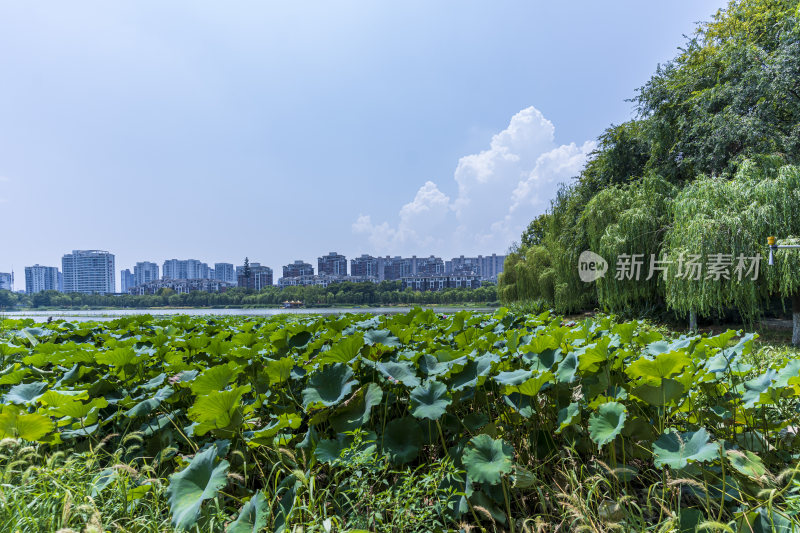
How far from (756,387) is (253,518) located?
190 cm

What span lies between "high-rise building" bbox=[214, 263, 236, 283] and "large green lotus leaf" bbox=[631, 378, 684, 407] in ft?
417

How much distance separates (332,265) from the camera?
108250mm

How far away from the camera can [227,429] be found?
1.29 metres

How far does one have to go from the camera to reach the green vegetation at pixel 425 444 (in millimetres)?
1174

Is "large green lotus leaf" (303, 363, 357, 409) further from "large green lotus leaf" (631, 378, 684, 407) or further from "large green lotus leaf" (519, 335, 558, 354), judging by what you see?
"large green lotus leaf" (631, 378, 684, 407)

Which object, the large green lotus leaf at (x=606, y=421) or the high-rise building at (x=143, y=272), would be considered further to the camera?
the high-rise building at (x=143, y=272)

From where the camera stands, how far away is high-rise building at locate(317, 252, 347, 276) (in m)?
107

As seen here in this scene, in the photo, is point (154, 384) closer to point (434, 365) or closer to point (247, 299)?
point (434, 365)

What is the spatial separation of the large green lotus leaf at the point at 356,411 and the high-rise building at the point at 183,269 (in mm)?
126561

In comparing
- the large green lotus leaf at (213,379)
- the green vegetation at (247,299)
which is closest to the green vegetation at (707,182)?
the large green lotus leaf at (213,379)

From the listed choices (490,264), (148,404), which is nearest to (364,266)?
(490,264)

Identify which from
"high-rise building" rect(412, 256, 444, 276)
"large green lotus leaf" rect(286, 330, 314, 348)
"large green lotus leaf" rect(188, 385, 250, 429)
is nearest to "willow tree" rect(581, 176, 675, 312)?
"large green lotus leaf" rect(286, 330, 314, 348)

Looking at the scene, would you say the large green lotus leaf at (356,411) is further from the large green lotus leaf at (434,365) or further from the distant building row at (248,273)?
the distant building row at (248,273)

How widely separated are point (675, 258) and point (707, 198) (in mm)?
1541
